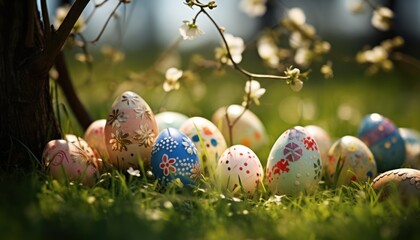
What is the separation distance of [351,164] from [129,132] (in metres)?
0.90

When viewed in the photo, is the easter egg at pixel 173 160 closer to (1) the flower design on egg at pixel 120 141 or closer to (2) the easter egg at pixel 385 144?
(1) the flower design on egg at pixel 120 141

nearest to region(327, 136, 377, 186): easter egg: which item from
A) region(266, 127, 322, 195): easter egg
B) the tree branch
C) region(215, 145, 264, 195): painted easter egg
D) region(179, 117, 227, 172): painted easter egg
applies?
region(266, 127, 322, 195): easter egg

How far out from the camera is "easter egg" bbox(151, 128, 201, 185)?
7.13 ft

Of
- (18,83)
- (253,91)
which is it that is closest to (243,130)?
(253,91)

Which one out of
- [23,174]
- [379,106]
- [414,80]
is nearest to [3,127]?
[23,174]

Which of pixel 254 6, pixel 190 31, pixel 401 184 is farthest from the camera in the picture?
pixel 254 6

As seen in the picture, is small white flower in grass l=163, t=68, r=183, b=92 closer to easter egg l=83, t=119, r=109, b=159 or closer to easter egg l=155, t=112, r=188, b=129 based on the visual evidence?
easter egg l=155, t=112, r=188, b=129

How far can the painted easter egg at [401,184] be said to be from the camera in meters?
2.08

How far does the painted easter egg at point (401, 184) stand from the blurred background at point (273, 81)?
0.90 metres

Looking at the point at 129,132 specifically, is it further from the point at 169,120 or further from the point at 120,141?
the point at 169,120

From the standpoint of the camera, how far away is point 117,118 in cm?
226

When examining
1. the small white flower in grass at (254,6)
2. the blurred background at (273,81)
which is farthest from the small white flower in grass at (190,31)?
the small white flower in grass at (254,6)

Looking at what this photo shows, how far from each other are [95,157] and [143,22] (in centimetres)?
813

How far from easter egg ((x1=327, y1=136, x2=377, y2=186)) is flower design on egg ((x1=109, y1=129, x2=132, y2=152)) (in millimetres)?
843
